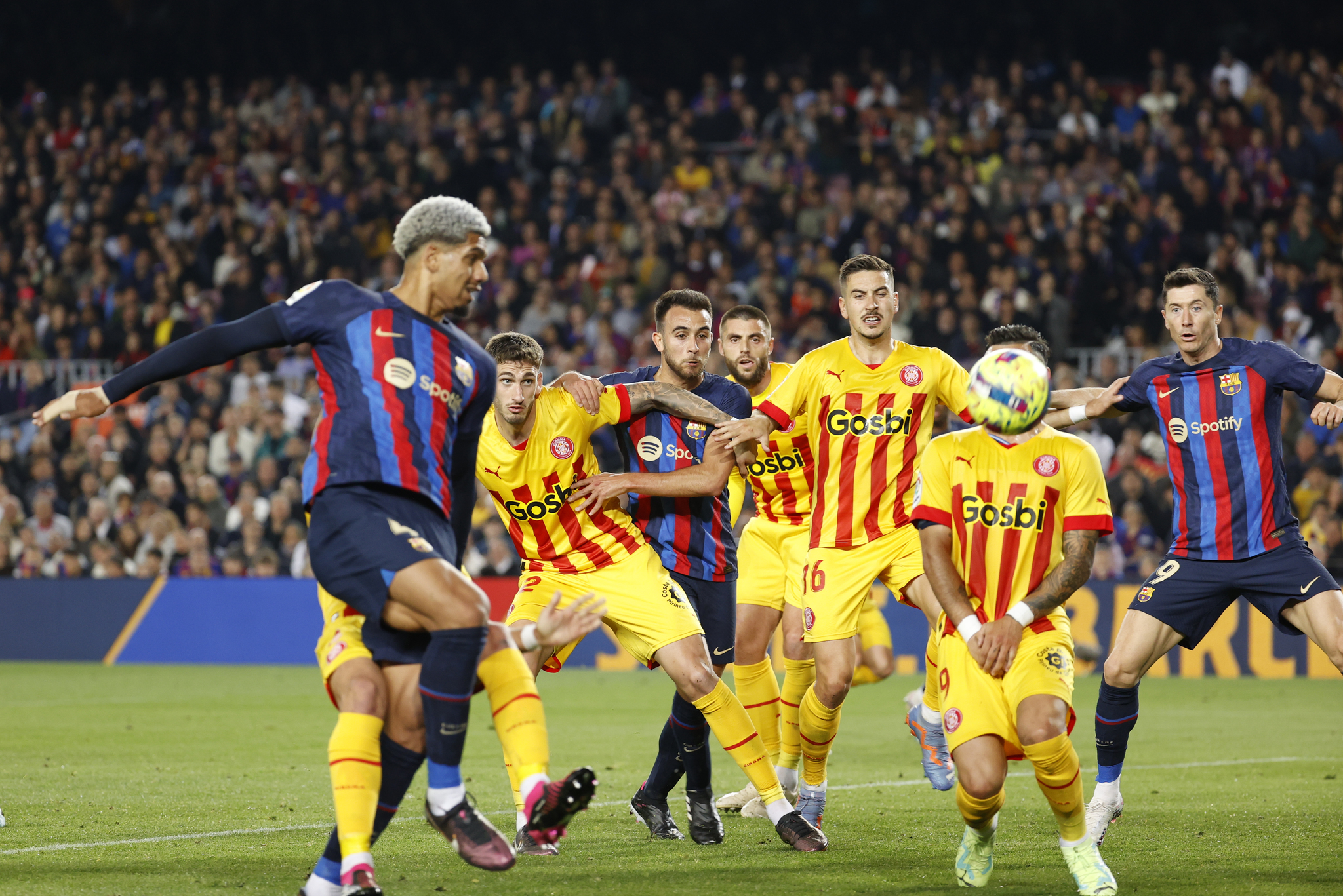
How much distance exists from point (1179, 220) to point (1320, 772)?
1120 centimetres

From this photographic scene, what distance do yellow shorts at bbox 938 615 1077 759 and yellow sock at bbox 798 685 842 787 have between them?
153 centimetres

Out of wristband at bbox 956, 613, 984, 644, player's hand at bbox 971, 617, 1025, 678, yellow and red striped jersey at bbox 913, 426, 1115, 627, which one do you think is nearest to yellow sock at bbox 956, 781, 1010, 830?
player's hand at bbox 971, 617, 1025, 678

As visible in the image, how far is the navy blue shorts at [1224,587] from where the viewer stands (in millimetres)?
6770

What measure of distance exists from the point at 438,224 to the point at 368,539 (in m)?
1.09

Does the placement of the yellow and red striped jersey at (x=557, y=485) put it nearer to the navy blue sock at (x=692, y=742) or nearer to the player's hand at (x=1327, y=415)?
the navy blue sock at (x=692, y=742)

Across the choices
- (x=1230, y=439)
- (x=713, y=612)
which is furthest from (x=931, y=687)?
(x=1230, y=439)

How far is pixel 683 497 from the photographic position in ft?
23.5

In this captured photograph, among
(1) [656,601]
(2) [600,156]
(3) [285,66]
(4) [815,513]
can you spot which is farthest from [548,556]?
(3) [285,66]

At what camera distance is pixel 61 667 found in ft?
54.2

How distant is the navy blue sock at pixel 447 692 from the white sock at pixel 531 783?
0.69ft

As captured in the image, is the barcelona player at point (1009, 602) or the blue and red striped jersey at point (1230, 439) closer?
the barcelona player at point (1009, 602)

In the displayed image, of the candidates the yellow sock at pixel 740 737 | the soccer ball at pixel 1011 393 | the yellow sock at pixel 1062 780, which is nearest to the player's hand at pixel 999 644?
the yellow sock at pixel 1062 780

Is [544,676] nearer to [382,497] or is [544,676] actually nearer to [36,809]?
[36,809]

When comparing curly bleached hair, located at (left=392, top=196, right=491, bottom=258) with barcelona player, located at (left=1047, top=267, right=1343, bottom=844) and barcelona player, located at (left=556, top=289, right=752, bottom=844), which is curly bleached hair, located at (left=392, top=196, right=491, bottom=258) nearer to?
barcelona player, located at (left=556, top=289, right=752, bottom=844)
